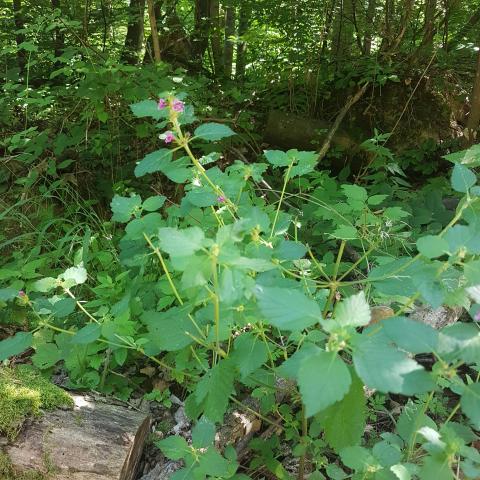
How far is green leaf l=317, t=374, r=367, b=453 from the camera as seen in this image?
1.22m

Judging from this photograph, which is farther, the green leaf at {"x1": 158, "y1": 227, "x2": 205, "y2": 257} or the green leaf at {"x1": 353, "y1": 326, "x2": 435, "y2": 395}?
the green leaf at {"x1": 158, "y1": 227, "x2": 205, "y2": 257}

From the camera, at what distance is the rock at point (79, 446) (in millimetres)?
1766

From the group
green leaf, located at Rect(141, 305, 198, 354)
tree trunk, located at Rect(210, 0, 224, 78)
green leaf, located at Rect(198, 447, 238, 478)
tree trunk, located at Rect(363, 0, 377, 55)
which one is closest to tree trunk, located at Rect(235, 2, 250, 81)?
tree trunk, located at Rect(210, 0, 224, 78)

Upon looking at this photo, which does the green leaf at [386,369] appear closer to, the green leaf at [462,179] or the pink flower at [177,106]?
the green leaf at [462,179]

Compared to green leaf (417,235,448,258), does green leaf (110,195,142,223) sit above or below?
below

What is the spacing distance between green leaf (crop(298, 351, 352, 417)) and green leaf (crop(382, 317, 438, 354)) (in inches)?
6.0

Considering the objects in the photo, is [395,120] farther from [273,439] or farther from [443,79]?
[273,439]

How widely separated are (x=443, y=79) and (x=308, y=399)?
524 cm

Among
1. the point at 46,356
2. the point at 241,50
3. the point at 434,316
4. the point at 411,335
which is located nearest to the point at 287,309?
the point at 411,335

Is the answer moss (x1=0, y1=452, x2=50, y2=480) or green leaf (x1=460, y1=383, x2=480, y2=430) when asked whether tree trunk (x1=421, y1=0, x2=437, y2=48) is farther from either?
moss (x1=0, y1=452, x2=50, y2=480)

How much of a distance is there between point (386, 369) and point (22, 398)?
146 centimetres

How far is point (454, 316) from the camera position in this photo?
2.65 meters

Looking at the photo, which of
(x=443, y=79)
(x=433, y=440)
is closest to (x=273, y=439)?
(x=433, y=440)

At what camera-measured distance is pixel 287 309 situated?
41.4 inches
